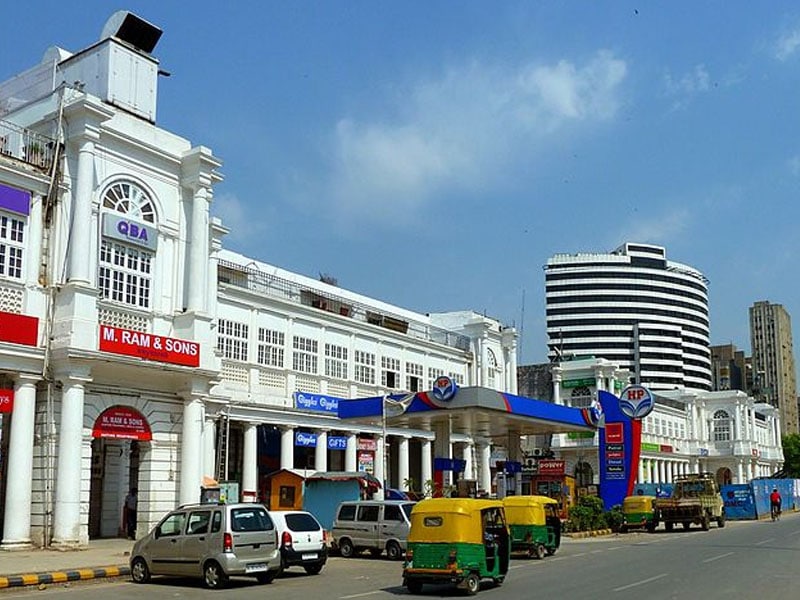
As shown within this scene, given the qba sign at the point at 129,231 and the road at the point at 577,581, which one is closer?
the road at the point at 577,581

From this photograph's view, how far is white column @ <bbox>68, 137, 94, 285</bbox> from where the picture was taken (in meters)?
25.5

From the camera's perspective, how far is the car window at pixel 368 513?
85.5 feet

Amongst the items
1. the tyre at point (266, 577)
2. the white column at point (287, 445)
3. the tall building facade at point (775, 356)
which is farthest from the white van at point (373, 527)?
the tall building facade at point (775, 356)

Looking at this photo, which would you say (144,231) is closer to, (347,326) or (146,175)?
(146,175)

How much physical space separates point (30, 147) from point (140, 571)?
13.1 m

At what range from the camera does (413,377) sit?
166ft

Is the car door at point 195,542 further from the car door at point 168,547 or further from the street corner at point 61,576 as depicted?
the street corner at point 61,576

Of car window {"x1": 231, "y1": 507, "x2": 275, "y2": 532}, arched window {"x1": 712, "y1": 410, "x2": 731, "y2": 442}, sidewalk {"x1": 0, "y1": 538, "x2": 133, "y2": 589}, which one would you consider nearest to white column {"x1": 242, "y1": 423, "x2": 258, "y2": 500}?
sidewalk {"x1": 0, "y1": 538, "x2": 133, "y2": 589}

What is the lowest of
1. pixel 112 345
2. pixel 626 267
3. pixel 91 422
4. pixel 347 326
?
pixel 91 422

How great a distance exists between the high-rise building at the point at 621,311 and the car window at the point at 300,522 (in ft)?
448

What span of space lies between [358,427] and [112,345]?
2094 centimetres

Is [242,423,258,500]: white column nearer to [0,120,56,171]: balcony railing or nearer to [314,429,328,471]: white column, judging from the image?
[314,429,328,471]: white column

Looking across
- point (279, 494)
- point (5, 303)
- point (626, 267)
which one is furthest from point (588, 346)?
point (5, 303)

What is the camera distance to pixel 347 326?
4547 centimetres
